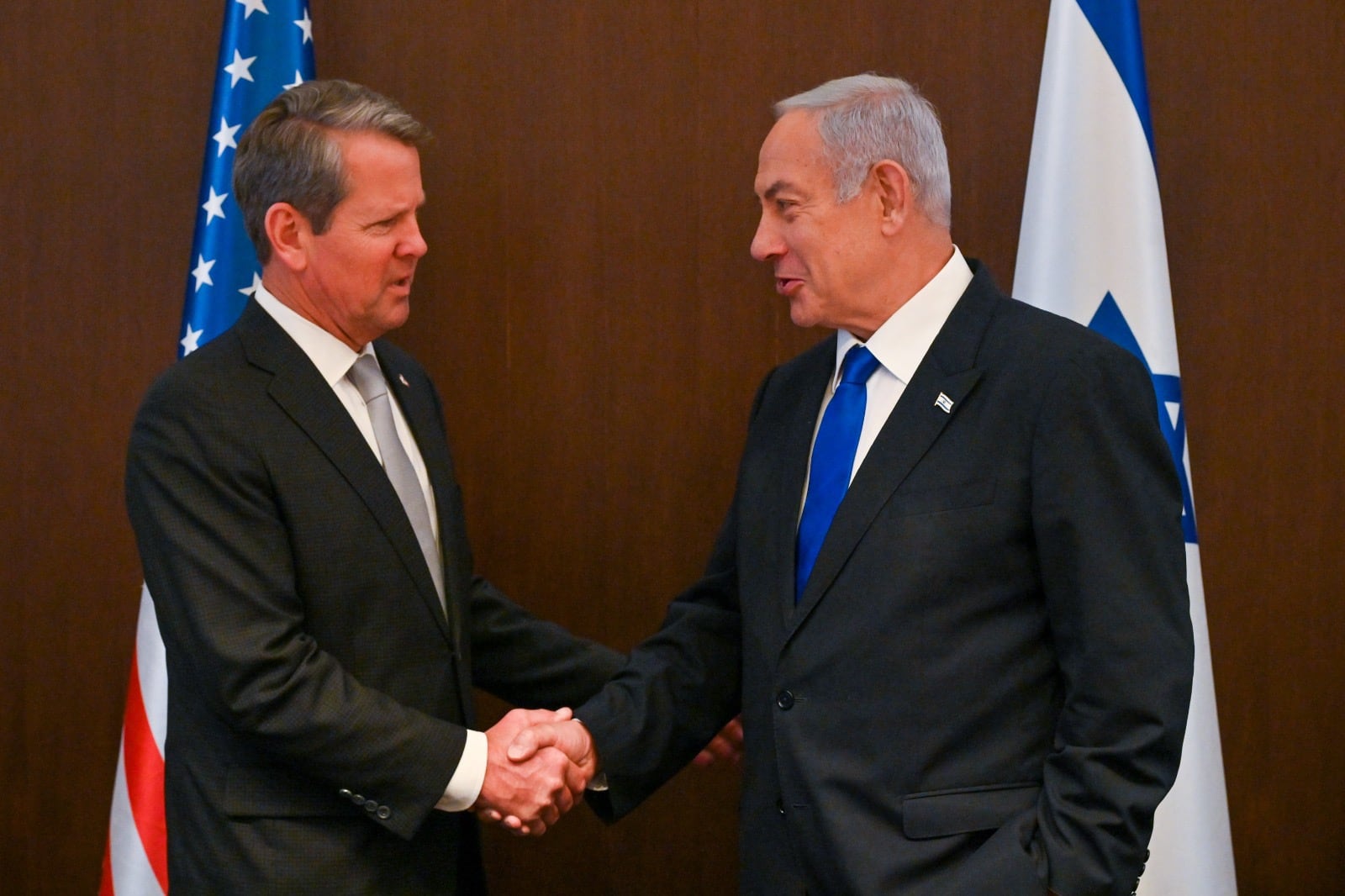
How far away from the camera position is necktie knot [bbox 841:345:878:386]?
2010 millimetres

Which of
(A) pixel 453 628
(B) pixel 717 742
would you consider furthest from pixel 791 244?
(B) pixel 717 742

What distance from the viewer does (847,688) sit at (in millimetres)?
1838

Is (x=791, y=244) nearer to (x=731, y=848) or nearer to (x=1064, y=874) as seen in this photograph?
(x=1064, y=874)

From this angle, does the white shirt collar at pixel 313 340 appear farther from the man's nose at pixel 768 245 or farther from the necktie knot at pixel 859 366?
the necktie knot at pixel 859 366

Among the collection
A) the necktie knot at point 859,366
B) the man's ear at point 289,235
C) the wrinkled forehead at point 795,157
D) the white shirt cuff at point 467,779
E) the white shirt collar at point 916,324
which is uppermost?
the wrinkled forehead at point 795,157

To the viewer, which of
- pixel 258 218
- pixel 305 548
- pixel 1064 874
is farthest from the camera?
pixel 258 218

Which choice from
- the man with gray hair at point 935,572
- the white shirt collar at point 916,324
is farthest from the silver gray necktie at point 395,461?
the white shirt collar at point 916,324

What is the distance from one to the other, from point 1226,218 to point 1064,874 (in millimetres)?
1818

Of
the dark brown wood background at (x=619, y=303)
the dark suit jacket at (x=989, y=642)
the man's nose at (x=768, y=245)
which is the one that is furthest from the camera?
the dark brown wood background at (x=619, y=303)

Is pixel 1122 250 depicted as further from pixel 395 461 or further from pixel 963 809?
pixel 395 461

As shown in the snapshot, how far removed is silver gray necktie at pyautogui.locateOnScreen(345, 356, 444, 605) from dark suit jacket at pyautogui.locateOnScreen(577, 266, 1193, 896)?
59 centimetres

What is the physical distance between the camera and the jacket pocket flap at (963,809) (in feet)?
5.78

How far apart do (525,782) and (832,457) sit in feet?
2.38

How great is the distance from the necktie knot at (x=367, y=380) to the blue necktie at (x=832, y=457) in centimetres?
74
